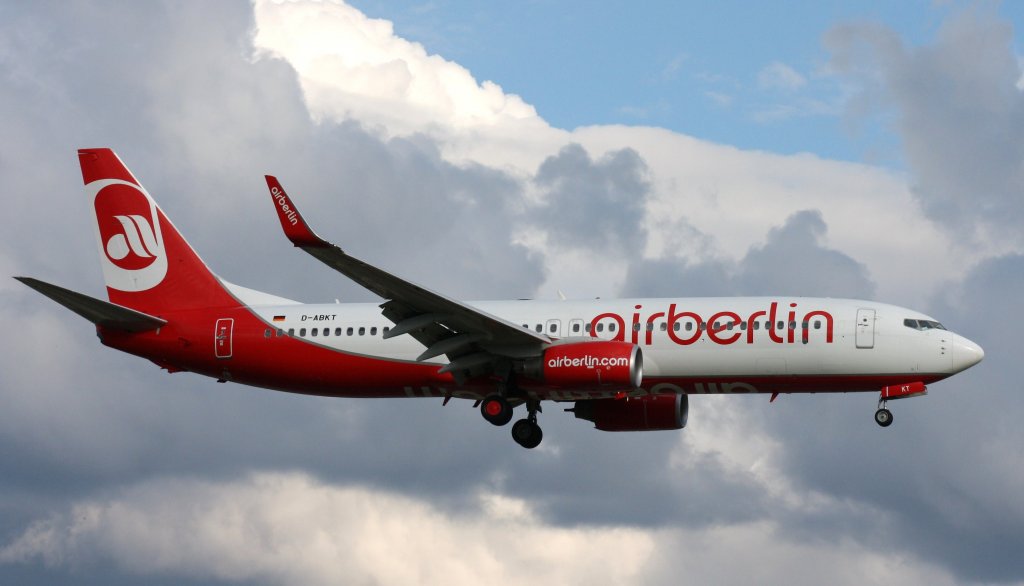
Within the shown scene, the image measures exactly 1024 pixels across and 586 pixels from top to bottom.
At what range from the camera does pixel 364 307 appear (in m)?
55.9

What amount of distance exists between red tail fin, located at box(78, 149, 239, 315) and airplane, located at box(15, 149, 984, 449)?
8 cm

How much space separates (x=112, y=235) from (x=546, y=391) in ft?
63.4

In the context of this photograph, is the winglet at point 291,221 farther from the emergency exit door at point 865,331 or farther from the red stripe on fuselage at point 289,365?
the emergency exit door at point 865,331

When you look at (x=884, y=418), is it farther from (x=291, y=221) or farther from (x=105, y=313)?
(x=105, y=313)

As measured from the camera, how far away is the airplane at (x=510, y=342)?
49812 millimetres

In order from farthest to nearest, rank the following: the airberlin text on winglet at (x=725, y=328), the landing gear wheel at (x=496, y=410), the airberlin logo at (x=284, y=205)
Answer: the landing gear wheel at (x=496, y=410) < the airberlin text on winglet at (x=725, y=328) < the airberlin logo at (x=284, y=205)

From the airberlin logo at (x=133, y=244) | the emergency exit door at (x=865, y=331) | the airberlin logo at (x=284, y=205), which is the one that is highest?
the airberlin logo at (x=133, y=244)

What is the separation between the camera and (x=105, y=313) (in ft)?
181

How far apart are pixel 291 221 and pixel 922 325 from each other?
21.5 metres

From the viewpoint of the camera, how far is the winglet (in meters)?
42.6

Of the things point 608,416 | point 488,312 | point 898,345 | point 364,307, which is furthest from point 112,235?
point 898,345

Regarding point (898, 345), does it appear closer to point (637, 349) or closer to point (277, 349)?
point (637, 349)

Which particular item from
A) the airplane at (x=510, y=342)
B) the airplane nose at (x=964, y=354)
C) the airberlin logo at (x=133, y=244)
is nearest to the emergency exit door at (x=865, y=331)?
the airplane at (x=510, y=342)

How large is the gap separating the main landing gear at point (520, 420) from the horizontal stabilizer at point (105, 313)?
42.7 ft
